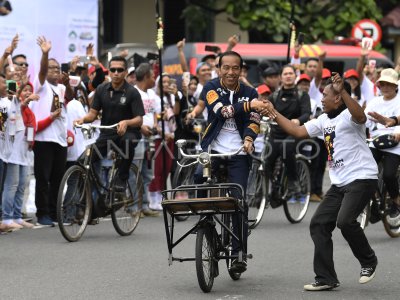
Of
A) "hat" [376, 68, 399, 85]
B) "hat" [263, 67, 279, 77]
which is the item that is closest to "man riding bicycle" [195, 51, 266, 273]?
"hat" [376, 68, 399, 85]

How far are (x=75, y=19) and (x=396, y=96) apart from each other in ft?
30.2

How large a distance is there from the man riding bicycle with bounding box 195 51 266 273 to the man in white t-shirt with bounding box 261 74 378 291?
0.60 metres

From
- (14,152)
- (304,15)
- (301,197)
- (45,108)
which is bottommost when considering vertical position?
(301,197)

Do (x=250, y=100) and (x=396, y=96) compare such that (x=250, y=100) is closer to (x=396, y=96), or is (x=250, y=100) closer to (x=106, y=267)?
(x=106, y=267)

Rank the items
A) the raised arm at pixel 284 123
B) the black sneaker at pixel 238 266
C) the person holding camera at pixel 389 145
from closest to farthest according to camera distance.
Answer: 1. the raised arm at pixel 284 123
2. the black sneaker at pixel 238 266
3. the person holding camera at pixel 389 145

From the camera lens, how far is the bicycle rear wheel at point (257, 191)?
14180 mm

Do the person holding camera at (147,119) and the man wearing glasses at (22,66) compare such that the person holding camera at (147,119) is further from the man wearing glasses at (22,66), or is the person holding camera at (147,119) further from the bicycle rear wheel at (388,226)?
the bicycle rear wheel at (388,226)

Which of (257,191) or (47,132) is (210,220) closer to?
(257,191)

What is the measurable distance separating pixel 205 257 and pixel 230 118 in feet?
4.72

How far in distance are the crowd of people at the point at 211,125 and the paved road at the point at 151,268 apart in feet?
1.10

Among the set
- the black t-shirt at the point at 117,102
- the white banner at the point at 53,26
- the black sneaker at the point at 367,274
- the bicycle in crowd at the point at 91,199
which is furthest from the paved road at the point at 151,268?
the white banner at the point at 53,26

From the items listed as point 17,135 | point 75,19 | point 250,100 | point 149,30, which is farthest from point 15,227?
point 149,30

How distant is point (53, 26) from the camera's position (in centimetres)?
2098

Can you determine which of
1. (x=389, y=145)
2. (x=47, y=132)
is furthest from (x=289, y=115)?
(x=47, y=132)
